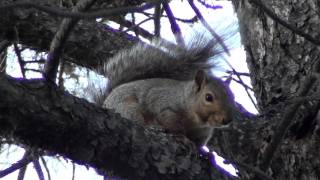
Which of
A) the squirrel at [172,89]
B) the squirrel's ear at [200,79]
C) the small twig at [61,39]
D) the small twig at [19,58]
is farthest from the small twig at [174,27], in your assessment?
the small twig at [61,39]

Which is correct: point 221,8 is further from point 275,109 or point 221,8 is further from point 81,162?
point 81,162

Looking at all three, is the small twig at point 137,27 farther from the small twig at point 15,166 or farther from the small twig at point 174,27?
the small twig at point 15,166

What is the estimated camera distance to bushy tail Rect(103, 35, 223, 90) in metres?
2.37

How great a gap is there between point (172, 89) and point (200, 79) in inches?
6.3

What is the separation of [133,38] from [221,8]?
43cm

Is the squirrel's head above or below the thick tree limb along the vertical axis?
above

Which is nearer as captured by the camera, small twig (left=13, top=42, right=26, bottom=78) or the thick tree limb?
the thick tree limb

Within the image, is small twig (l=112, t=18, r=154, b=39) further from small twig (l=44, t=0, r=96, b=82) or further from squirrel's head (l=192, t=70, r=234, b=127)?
small twig (l=44, t=0, r=96, b=82)

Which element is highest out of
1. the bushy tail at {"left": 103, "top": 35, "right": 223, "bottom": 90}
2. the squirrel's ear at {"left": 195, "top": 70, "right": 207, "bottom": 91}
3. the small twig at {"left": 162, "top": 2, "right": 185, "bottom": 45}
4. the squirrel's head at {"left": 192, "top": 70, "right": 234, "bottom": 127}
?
the small twig at {"left": 162, "top": 2, "right": 185, "bottom": 45}

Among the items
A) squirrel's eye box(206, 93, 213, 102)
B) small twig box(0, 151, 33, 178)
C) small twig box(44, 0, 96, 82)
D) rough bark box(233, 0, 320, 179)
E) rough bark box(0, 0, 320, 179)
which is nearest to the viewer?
small twig box(44, 0, 96, 82)

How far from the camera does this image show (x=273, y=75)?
7.42 ft

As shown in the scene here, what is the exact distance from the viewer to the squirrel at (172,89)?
2303 millimetres

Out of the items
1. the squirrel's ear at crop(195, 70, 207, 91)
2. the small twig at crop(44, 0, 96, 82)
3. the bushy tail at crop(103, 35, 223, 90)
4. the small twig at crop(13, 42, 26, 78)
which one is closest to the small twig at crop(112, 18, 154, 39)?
the bushy tail at crop(103, 35, 223, 90)

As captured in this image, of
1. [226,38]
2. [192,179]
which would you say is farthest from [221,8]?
[192,179]
